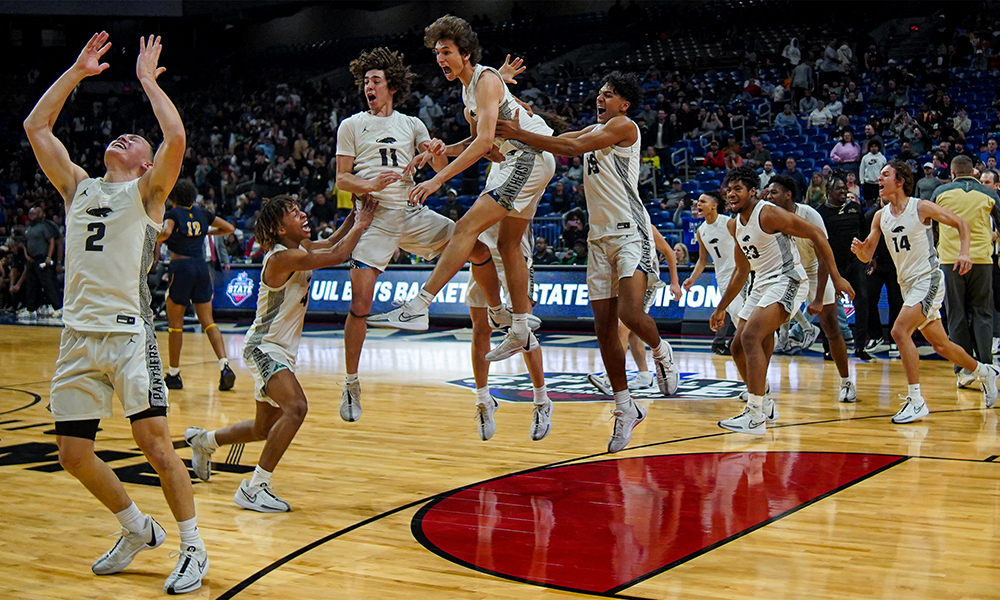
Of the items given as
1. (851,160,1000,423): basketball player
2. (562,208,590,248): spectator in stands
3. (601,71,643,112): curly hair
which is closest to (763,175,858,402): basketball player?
(851,160,1000,423): basketball player

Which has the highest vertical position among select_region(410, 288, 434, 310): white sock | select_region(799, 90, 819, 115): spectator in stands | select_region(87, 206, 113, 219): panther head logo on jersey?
select_region(799, 90, 819, 115): spectator in stands

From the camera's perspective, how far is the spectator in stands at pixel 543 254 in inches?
609

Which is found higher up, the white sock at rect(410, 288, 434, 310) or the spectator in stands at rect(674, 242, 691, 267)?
the spectator in stands at rect(674, 242, 691, 267)

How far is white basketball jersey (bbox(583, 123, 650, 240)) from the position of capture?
6402 millimetres

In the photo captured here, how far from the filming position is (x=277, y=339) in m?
5.41

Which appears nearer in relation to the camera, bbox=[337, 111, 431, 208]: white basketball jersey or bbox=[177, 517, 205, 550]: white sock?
bbox=[177, 517, 205, 550]: white sock

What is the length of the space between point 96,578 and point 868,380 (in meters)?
7.81

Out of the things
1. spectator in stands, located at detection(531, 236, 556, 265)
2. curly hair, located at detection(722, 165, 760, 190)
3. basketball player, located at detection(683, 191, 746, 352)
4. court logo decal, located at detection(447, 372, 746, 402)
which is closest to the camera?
curly hair, located at detection(722, 165, 760, 190)

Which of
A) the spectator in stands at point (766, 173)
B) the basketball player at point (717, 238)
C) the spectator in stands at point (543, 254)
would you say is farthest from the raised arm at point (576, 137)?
the spectator in stands at point (766, 173)

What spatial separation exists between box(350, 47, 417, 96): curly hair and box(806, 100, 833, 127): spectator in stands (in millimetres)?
13871

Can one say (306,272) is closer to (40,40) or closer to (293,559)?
(293,559)

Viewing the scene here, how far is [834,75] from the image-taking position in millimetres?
19953

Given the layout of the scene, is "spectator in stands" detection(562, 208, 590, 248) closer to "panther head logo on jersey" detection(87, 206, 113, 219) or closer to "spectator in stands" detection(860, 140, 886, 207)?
"spectator in stands" detection(860, 140, 886, 207)

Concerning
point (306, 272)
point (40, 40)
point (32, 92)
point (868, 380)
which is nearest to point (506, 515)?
point (306, 272)
